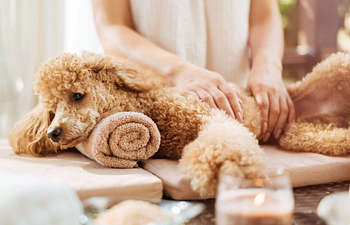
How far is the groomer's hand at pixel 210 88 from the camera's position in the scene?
109cm

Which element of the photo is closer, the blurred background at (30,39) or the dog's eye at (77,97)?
the dog's eye at (77,97)

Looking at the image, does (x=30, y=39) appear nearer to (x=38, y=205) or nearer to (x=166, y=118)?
(x=166, y=118)

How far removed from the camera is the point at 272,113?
127 cm

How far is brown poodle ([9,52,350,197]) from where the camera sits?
2.63ft

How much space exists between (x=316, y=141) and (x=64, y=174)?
79 cm

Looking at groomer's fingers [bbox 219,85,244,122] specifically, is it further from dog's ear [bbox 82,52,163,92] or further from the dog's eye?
the dog's eye

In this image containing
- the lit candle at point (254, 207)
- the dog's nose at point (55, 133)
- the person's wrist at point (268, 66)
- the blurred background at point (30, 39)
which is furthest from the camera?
the blurred background at point (30, 39)

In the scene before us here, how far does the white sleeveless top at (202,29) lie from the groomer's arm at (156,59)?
0.11m

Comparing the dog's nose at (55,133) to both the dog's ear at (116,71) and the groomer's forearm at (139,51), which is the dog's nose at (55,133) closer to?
the dog's ear at (116,71)

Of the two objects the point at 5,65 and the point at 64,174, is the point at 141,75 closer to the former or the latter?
the point at 64,174

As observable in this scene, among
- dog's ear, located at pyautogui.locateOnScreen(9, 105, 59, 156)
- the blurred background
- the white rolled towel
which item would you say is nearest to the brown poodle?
dog's ear, located at pyautogui.locateOnScreen(9, 105, 59, 156)

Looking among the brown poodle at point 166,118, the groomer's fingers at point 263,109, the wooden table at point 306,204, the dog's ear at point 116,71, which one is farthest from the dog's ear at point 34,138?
the groomer's fingers at point 263,109

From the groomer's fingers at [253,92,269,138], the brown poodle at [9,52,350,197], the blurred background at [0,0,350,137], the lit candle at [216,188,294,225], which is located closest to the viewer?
the lit candle at [216,188,294,225]

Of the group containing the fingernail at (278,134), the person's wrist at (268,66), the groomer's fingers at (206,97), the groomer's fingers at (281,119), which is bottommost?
the fingernail at (278,134)
